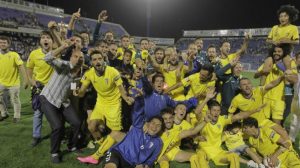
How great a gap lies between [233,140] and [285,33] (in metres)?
2.72

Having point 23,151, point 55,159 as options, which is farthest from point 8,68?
point 55,159

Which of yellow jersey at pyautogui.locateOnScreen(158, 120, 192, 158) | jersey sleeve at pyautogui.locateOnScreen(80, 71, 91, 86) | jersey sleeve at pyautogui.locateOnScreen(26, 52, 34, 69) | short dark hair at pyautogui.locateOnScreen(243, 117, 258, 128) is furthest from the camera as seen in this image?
jersey sleeve at pyautogui.locateOnScreen(26, 52, 34, 69)

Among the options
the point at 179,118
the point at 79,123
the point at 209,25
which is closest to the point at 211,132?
the point at 179,118

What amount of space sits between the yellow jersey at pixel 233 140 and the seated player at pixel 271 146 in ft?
0.90

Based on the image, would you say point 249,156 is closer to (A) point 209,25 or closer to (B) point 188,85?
(B) point 188,85

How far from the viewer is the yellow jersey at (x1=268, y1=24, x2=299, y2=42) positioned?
6.24m

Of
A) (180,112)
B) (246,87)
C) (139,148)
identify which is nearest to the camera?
(139,148)

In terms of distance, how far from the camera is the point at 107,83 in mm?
5508

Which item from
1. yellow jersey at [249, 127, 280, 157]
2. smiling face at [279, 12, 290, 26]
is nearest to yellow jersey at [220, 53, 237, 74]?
smiling face at [279, 12, 290, 26]

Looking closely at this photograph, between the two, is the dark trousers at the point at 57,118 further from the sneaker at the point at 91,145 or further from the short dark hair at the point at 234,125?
the short dark hair at the point at 234,125

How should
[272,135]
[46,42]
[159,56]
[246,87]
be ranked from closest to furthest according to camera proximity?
[272,135] < [46,42] < [246,87] < [159,56]

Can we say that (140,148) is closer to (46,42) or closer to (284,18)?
(46,42)

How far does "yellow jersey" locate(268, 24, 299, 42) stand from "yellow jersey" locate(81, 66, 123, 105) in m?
3.68

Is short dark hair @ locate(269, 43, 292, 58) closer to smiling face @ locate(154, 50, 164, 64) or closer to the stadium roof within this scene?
smiling face @ locate(154, 50, 164, 64)
